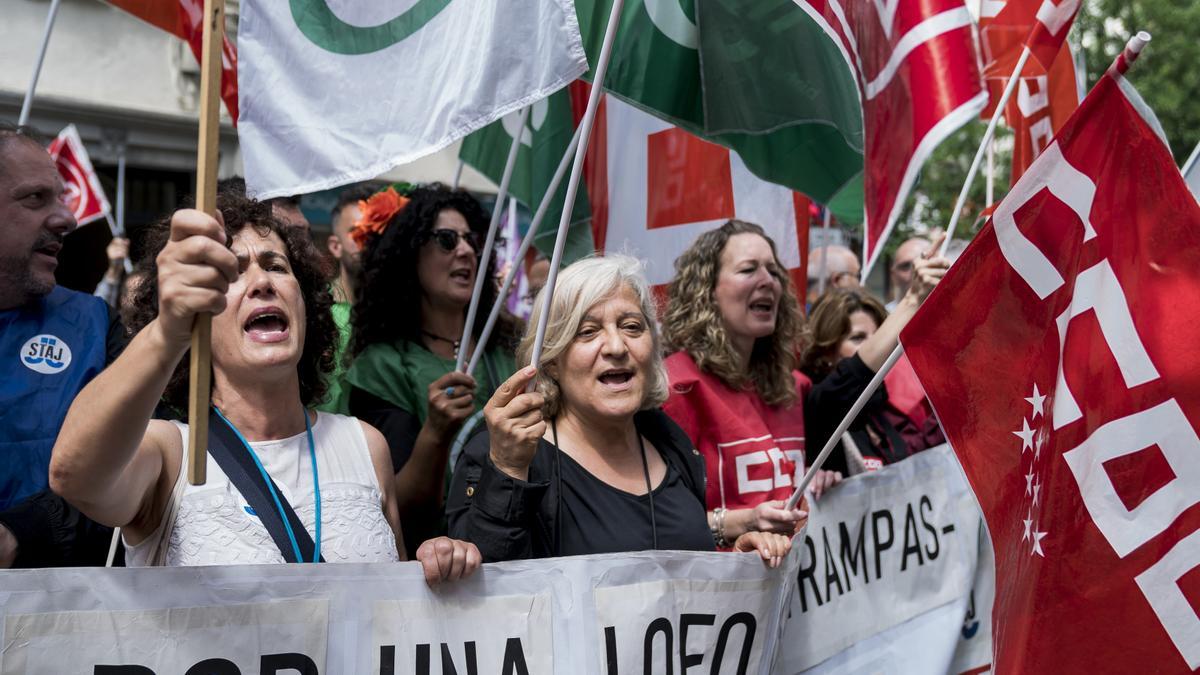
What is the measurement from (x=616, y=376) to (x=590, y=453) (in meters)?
0.19

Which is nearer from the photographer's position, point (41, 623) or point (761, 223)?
point (41, 623)

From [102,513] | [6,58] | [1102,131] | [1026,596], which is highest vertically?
[6,58]

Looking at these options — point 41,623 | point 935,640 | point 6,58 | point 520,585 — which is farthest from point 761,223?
point 6,58

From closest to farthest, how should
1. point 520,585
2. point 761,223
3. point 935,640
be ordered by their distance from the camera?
point 520,585
point 935,640
point 761,223

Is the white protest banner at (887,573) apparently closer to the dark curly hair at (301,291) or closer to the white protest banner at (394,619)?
the white protest banner at (394,619)

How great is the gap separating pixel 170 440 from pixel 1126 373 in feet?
5.94

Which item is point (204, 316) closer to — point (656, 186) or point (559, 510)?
point (559, 510)

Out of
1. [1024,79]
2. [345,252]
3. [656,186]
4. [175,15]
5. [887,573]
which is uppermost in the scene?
[175,15]

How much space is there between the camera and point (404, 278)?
3.94 meters

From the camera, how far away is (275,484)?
232cm

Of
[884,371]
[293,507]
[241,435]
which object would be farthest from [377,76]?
[884,371]

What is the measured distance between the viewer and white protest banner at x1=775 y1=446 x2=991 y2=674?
10.4 ft

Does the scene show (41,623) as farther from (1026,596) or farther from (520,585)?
(1026,596)

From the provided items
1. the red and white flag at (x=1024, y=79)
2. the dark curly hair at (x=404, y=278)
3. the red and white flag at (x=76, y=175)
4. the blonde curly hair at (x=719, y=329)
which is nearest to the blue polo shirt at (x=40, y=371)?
the dark curly hair at (x=404, y=278)
